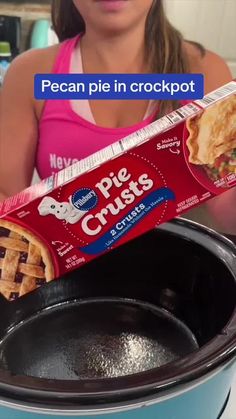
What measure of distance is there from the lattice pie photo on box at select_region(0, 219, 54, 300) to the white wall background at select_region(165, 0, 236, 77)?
547 millimetres

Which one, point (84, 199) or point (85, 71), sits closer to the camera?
point (84, 199)

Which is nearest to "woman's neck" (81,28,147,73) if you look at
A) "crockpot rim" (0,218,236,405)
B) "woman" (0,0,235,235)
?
"woman" (0,0,235,235)

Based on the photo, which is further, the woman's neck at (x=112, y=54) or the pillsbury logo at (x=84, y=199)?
the woman's neck at (x=112, y=54)

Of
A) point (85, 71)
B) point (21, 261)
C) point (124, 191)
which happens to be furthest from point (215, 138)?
point (85, 71)

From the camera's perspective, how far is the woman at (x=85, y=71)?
2.58ft

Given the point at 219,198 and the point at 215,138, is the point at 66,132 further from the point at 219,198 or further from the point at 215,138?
the point at 215,138

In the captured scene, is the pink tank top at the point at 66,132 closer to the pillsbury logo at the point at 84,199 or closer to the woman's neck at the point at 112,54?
the woman's neck at the point at 112,54

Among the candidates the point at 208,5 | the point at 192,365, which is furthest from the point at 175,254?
the point at 208,5

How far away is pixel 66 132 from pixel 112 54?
5.8 inches

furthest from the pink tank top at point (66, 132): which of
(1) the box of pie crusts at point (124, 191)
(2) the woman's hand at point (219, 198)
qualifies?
(1) the box of pie crusts at point (124, 191)

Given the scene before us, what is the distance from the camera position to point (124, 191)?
0.40 metres

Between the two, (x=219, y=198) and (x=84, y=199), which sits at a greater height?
(x=84, y=199)

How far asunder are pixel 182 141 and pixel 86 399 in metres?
0.20

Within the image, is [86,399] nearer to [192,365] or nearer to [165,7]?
[192,365]
